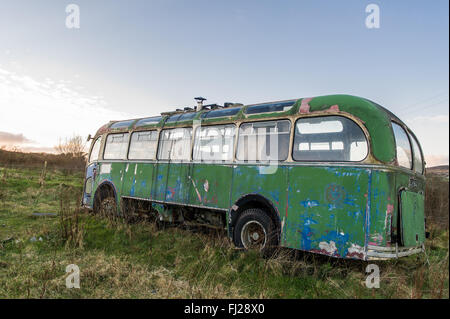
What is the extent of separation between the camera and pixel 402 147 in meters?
5.26

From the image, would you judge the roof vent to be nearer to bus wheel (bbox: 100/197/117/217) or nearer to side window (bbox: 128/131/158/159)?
side window (bbox: 128/131/158/159)

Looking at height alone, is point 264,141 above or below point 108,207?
above

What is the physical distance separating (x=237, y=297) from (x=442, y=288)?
2081 millimetres

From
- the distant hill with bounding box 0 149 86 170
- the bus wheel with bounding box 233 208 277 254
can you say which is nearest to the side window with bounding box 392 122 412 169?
the bus wheel with bounding box 233 208 277 254

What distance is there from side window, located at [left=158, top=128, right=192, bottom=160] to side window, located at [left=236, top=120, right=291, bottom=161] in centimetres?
155

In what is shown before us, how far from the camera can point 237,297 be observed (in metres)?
3.80

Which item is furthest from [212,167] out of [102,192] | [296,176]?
[102,192]

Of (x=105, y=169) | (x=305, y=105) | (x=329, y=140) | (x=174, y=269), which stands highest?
(x=305, y=105)

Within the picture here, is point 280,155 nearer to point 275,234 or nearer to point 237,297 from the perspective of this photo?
point 275,234

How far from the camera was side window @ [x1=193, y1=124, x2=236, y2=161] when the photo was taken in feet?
21.2

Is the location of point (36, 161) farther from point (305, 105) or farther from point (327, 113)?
point (327, 113)

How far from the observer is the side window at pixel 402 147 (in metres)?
5.05

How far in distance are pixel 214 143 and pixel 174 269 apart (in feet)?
8.98
